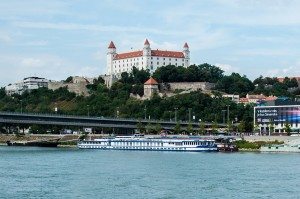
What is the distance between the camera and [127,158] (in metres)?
55.5

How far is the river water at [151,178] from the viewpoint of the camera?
109 ft

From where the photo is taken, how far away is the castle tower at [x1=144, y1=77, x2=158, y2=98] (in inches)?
4451

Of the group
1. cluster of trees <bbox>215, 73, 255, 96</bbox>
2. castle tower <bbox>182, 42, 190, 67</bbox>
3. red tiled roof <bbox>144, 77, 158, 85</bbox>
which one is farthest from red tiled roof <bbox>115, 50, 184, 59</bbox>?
cluster of trees <bbox>215, 73, 255, 96</bbox>

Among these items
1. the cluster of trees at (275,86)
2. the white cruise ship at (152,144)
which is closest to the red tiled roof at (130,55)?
the cluster of trees at (275,86)

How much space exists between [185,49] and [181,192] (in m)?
99.1

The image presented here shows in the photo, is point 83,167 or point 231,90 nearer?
point 83,167

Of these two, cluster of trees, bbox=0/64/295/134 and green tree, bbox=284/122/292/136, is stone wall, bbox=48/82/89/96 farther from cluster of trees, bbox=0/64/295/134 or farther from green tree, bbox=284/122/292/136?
green tree, bbox=284/122/292/136

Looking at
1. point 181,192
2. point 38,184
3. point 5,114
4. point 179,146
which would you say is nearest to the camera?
point 181,192

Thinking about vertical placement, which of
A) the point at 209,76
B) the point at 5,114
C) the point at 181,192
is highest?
the point at 209,76

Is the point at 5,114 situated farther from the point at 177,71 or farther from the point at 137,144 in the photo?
the point at 177,71

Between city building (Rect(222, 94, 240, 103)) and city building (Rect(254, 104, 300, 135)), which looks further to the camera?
city building (Rect(222, 94, 240, 103))

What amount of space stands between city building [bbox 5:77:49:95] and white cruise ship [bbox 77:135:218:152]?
249ft

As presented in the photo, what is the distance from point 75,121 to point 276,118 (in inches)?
909

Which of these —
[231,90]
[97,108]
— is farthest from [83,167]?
[231,90]
